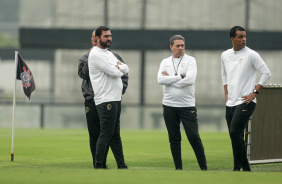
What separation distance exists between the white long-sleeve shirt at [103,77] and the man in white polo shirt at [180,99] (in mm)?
692

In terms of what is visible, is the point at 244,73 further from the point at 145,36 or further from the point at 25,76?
the point at 145,36

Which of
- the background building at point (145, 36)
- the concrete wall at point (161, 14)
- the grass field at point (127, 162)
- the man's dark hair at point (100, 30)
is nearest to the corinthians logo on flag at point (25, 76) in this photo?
the grass field at point (127, 162)

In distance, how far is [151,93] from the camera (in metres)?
24.0

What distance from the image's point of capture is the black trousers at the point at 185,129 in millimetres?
9734

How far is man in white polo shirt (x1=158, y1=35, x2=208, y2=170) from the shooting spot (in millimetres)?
9719

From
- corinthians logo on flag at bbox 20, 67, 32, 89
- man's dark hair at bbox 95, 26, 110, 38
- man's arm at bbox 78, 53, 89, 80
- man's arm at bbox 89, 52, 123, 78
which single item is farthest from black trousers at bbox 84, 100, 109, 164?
corinthians logo on flag at bbox 20, 67, 32, 89

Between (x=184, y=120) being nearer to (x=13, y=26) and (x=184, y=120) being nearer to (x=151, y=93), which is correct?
(x=151, y=93)

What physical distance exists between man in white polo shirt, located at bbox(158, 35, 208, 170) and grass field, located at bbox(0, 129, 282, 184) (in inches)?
14.9

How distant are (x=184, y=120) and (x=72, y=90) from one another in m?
14.5

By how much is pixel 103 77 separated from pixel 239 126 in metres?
1.79

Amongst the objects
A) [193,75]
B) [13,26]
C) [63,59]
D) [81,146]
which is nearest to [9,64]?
[63,59]

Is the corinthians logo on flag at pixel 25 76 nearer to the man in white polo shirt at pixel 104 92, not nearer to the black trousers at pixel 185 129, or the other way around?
the man in white polo shirt at pixel 104 92

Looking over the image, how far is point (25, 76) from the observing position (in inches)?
486

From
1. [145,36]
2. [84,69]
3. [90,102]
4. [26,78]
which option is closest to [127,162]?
[26,78]
